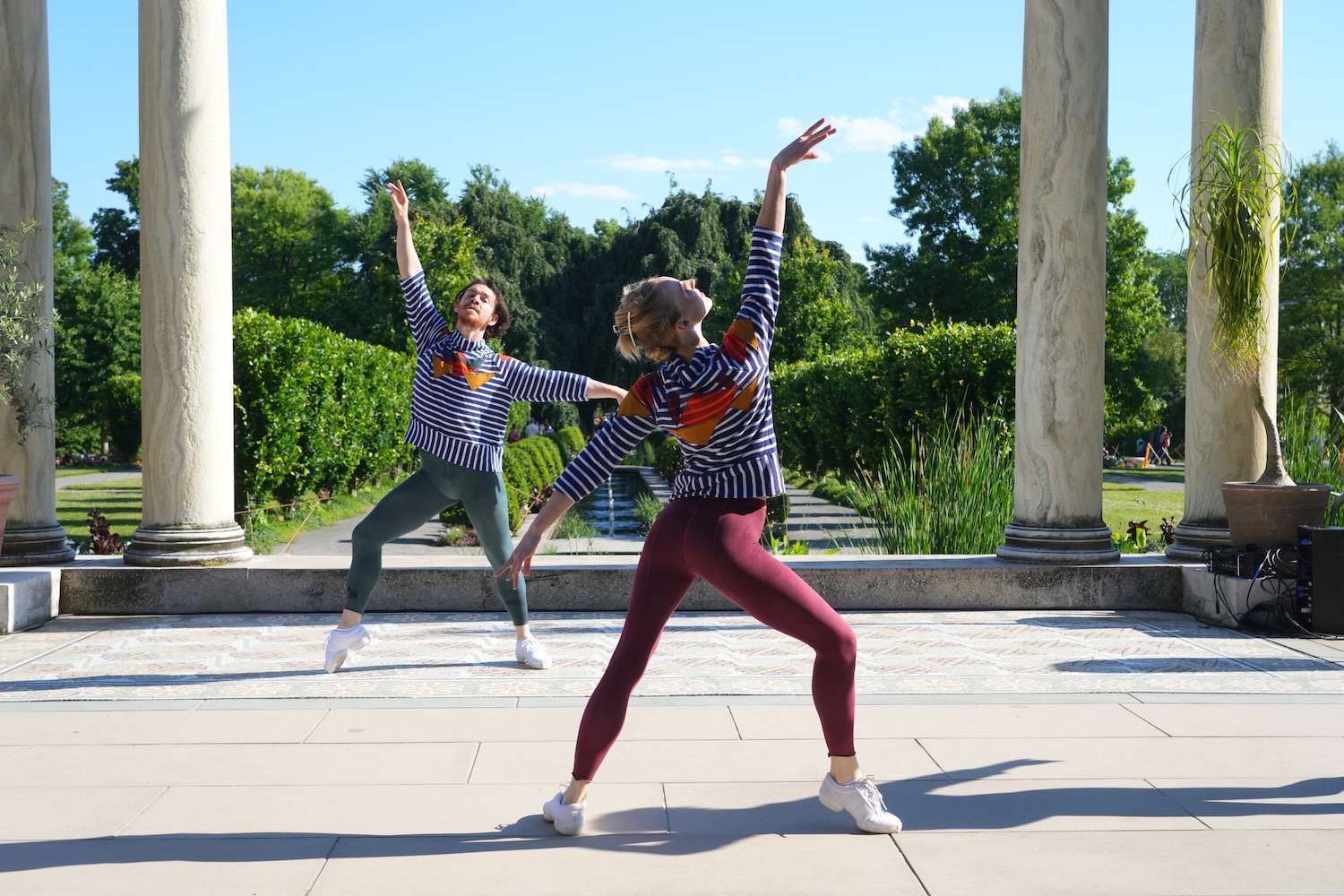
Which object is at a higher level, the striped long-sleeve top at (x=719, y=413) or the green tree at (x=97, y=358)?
the green tree at (x=97, y=358)

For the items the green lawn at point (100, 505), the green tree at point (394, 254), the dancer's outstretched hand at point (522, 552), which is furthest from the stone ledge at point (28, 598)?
the green tree at point (394, 254)

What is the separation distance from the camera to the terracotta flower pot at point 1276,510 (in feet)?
25.0

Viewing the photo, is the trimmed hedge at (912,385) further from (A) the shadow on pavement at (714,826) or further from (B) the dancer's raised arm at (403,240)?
(A) the shadow on pavement at (714,826)

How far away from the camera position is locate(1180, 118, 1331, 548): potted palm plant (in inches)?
302

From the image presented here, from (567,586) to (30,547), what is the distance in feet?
12.2

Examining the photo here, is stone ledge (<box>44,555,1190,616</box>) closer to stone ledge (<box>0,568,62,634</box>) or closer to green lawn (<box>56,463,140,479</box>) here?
stone ledge (<box>0,568,62,634</box>)

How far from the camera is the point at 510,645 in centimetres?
725

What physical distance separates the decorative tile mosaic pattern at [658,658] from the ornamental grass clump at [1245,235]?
67.4 inches

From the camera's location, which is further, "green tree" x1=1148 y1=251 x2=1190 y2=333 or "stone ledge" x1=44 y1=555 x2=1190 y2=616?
"green tree" x1=1148 y1=251 x2=1190 y2=333

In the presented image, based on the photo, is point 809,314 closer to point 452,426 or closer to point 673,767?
point 452,426

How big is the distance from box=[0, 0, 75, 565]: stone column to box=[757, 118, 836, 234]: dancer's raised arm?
6.41 meters

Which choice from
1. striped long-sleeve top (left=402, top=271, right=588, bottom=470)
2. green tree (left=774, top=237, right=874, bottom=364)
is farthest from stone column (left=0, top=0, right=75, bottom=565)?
green tree (left=774, top=237, right=874, bottom=364)

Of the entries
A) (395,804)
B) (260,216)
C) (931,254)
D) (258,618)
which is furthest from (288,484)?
(260,216)

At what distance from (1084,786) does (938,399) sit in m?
13.2
